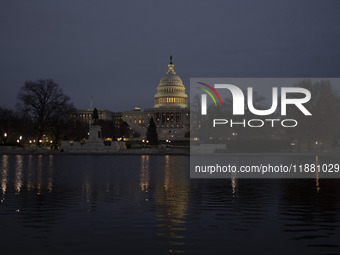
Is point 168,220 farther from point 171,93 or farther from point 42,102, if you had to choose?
point 171,93

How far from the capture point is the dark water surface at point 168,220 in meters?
9.12

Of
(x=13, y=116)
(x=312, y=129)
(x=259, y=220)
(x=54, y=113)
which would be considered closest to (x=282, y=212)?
(x=259, y=220)

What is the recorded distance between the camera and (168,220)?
39.3 feet

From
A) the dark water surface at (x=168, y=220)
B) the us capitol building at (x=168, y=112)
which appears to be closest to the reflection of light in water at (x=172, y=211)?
the dark water surface at (x=168, y=220)

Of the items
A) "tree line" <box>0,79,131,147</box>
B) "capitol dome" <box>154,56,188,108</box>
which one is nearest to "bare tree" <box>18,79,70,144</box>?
"tree line" <box>0,79,131,147</box>

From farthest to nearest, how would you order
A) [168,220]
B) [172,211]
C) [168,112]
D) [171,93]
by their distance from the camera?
[171,93] < [168,112] < [172,211] < [168,220]

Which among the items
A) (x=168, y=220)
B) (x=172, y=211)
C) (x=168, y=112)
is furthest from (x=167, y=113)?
(x=168, y=220)

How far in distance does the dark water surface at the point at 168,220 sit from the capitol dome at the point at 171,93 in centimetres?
16457

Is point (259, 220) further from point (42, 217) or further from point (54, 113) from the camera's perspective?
point (54, 113)

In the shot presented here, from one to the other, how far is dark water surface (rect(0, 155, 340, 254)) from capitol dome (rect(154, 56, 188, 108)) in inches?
6479

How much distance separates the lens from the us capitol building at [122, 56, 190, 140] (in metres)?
170

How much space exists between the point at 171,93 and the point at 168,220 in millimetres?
174249

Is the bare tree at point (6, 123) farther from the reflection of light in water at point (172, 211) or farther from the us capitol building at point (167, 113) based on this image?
the us capitol building at point (167, 113)

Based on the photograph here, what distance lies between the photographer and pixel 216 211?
13.6 metres
